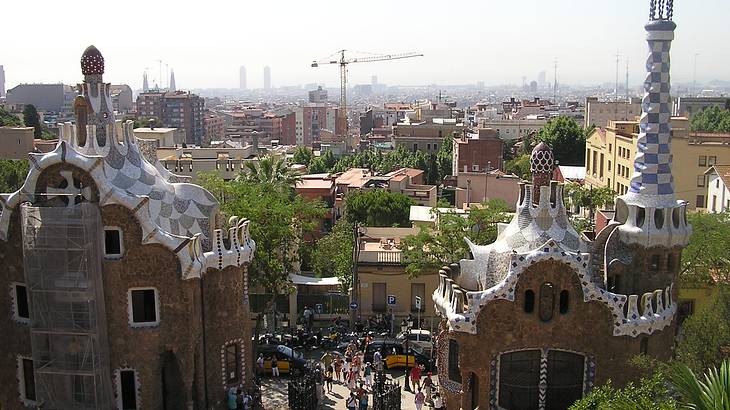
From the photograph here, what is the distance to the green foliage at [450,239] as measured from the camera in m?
34.4

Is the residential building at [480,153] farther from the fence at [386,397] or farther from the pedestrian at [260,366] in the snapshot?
the fence at [386,397]

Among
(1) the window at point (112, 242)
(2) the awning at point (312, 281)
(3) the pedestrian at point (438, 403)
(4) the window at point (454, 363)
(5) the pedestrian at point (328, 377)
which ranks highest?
(1) the window at point (112, 242)

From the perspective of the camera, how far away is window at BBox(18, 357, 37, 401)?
25922 mm

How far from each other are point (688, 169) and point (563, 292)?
3609 centimetres

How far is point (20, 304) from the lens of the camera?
25562mm

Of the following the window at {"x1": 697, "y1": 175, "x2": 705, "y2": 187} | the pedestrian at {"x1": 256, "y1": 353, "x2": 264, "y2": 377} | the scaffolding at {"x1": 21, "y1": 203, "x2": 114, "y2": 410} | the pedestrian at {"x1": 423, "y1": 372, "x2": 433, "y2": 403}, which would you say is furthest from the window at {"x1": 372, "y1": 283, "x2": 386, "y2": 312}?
the window at {"x1": 697, "y1": 175, "x2": 705, "y2": 187}

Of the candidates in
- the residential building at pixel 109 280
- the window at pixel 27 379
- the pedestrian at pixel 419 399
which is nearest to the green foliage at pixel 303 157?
the residential building at pixel 109 280

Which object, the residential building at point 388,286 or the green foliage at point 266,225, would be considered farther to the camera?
the residential building at point 388,286

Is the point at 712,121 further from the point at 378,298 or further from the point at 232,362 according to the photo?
the point at 232,362

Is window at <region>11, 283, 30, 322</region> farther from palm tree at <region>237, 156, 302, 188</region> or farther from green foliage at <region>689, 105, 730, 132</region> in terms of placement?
green foliage at <region>689, 105, 730, 132</region>

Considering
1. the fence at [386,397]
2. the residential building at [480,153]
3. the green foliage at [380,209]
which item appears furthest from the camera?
the residential building at [480,153]

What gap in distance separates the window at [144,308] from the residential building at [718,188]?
36285mm

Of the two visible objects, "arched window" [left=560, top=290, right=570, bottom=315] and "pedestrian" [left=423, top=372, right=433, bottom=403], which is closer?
"arched window" [left=560, top=290, right=570, bottom=315]

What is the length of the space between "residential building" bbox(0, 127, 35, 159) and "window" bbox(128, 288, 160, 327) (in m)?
50.6
